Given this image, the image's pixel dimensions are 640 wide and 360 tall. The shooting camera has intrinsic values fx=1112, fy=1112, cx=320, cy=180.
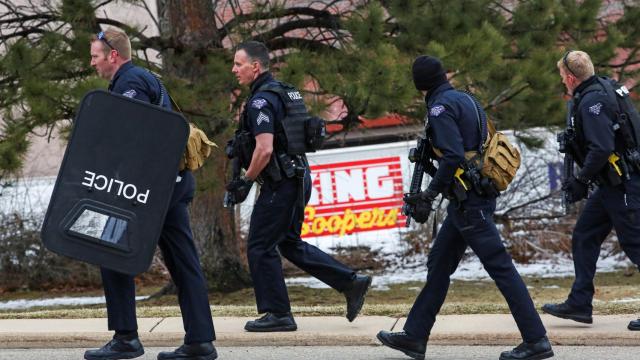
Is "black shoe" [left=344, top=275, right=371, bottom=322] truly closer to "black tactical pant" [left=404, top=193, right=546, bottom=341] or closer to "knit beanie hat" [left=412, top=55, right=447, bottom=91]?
"black tactical pant" [left=404, top=193, right=546, bottom=341]

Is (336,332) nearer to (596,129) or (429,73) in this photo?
(429,73)

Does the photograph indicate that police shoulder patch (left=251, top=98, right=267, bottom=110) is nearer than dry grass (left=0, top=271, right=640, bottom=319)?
Yes

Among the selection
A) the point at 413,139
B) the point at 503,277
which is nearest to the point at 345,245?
the point at 413,139

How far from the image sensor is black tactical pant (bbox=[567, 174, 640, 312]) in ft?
22.2

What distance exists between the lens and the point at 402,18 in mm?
10008

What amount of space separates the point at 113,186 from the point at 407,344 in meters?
1.86

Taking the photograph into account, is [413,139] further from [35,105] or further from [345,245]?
[35,105]

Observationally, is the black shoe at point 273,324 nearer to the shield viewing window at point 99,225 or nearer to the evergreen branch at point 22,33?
the shield viewing window at point 99,225

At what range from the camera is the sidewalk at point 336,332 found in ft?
22.3

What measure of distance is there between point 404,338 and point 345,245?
7.91 meters

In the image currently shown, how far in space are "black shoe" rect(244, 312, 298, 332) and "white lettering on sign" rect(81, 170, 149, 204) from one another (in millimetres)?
1721

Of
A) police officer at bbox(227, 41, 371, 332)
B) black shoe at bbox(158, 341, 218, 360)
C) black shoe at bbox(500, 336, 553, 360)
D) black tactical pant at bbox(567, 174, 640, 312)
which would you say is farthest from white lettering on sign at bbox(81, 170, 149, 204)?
black tactical pant at bbox(567, 174, 640, 312)

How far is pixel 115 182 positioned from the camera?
5.62 m

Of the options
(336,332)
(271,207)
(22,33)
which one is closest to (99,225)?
(271,207)
